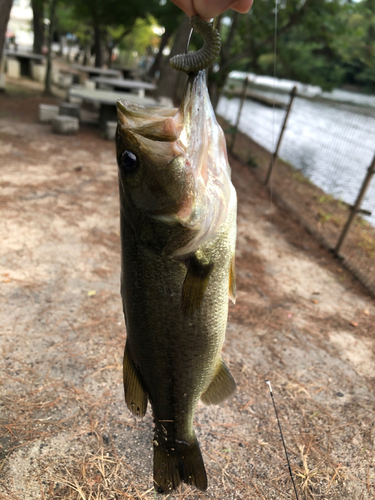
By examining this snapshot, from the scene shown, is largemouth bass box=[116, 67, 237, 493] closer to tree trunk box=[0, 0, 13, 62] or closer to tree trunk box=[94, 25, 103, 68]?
tree trunk box=[0, 0, 13, 62]

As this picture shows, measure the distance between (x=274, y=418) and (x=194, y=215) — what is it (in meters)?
2.14

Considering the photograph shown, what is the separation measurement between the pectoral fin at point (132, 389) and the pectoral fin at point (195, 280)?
478 millimetres

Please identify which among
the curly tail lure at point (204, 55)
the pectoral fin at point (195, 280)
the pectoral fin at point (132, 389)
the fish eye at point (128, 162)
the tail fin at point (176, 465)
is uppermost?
the curly tail lure at point (204, 55)

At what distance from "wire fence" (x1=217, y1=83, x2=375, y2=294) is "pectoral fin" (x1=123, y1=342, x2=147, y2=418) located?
4.04m

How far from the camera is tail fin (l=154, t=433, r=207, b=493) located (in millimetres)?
1763

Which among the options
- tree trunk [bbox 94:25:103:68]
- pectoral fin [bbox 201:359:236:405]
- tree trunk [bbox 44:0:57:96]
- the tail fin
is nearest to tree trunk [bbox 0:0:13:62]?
tree trunk [bbox 44:0:57:96]

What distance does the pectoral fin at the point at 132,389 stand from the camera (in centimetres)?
171

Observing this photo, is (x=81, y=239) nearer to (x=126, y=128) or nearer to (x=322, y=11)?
(x=126, y=128)

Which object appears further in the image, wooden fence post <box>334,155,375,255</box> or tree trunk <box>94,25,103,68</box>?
tree trunk <box>94,25,103,68</box>

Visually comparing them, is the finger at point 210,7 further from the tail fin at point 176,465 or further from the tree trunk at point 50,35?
the tree trunk at point 50,35

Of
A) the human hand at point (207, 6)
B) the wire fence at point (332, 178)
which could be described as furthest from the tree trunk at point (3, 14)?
the human hand at point (207, 6)

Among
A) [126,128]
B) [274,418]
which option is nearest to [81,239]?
[274,418]

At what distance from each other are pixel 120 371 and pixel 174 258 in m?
1.91

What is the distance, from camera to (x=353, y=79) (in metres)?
46.0
